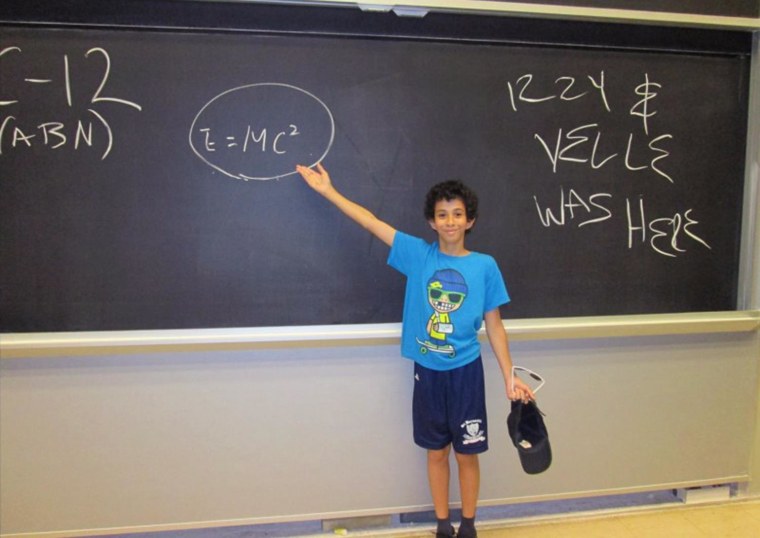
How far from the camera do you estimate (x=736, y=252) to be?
80.5 inches

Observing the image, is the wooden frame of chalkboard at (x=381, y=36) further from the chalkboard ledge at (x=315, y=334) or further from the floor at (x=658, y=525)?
the floor at (x=658, y=525)

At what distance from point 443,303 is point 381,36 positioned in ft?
3.23

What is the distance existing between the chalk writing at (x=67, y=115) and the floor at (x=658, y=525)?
6.98ft

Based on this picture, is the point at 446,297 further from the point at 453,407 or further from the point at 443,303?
the point at 453,407

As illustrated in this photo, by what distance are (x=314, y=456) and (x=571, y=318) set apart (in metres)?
1.16

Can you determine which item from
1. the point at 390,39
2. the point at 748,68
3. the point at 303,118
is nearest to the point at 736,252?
the point at 748,68

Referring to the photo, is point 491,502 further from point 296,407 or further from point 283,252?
point 283,252

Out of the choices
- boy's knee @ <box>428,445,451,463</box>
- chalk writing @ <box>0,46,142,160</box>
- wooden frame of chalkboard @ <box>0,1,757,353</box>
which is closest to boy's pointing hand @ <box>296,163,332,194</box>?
wooden frame of chalkboard @ <box>0,1,757,353</box>

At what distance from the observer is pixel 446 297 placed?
166 centimetres

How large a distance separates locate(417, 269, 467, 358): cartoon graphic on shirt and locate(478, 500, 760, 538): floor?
3.00 ft

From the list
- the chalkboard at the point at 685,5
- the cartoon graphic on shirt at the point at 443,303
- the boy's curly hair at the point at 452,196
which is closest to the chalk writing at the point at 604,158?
the chalkboard at the point at 685,5

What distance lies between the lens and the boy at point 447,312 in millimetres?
1643

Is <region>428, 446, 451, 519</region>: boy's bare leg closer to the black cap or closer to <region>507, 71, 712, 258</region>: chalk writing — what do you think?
the black cap

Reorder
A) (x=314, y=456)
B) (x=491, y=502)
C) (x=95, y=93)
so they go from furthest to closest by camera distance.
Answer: (x=491, y=502) → (x=314, y=456) → (x=95, y=93)
